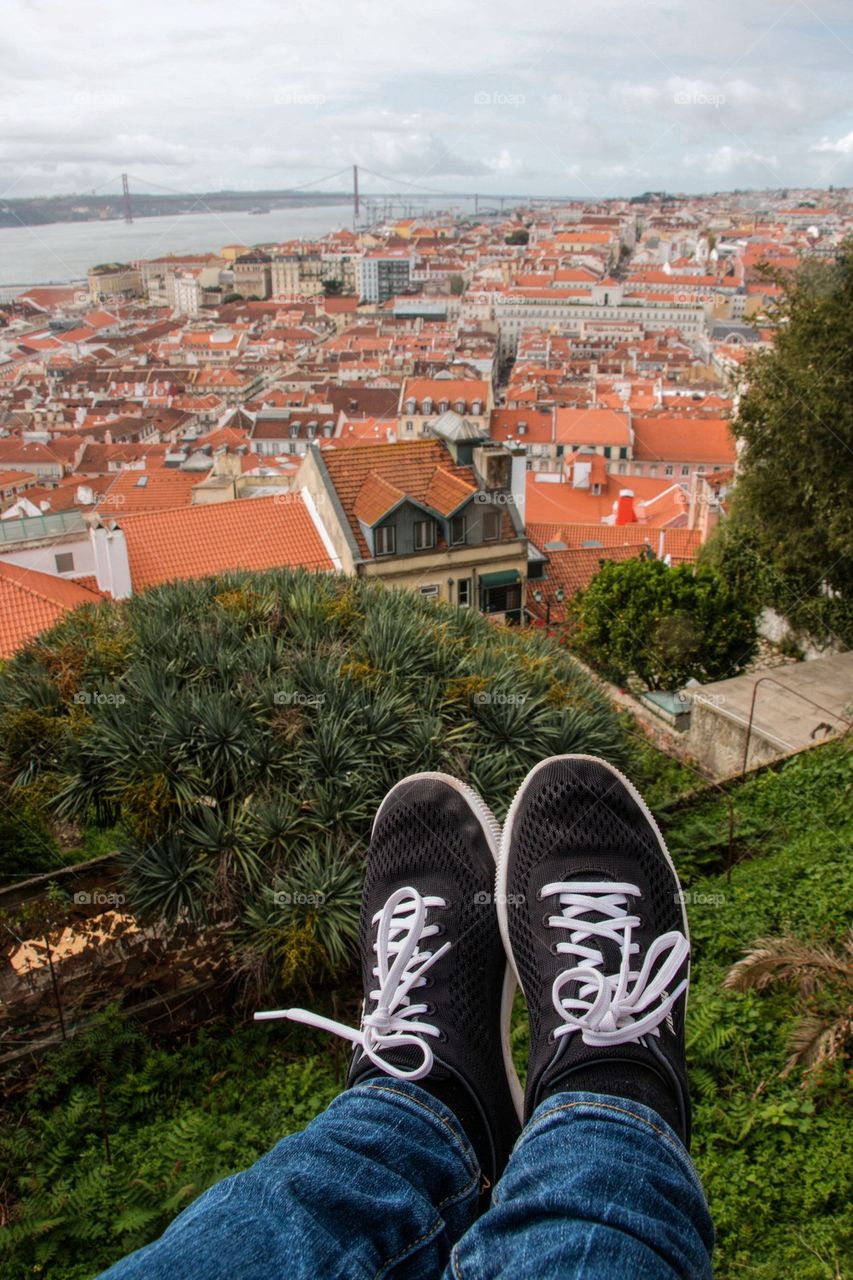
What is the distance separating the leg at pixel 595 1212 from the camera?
1470 mm

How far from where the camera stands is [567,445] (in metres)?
62.5

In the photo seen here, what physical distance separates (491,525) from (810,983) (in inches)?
503

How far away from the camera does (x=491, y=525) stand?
615 inches

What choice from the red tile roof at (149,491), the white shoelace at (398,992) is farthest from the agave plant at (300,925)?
the red tile roof at (149,491)

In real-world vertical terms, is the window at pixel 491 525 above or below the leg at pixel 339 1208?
below

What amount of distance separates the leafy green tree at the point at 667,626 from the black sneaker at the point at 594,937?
9.38m

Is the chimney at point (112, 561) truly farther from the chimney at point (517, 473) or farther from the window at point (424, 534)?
the chimney at point (517, 473)

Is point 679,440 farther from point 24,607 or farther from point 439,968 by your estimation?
point 439,968

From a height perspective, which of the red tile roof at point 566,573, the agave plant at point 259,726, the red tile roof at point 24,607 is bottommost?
the red tile roof at point 566,573

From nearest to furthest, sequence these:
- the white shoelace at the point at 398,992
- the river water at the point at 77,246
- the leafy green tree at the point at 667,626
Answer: the white shoelace at the point at 398,992 < the leafy green tree at the point at 667,626 < the river water at the point at 77,246

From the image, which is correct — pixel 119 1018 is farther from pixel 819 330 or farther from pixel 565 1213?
pixel 819 330

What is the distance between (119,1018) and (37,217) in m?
123

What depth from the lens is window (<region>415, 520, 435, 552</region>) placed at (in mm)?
14828

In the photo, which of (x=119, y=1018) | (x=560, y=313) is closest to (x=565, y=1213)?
(x=119, y=1018)
